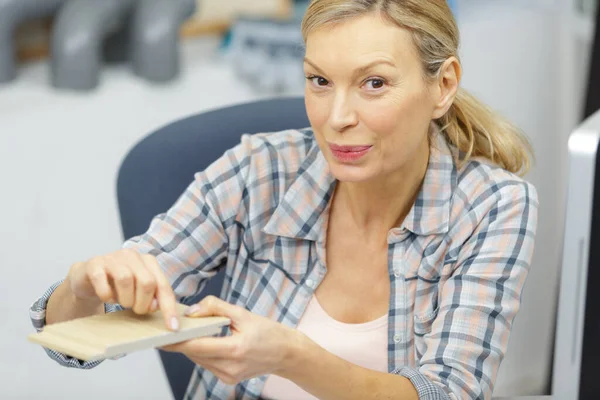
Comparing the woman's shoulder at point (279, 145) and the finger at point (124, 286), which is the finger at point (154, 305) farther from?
the woman's shoulder at point (279, 145)

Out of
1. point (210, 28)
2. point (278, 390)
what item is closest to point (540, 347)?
point (210, 28)

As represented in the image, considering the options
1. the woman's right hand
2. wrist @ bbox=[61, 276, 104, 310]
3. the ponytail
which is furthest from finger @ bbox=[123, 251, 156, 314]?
the ponytail

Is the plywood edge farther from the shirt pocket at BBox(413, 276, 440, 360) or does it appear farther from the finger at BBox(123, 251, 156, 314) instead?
the shirt pocket at BBox(413, 276, 440, 360)

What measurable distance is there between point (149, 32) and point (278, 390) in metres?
1.13

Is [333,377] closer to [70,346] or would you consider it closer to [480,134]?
[70,346]

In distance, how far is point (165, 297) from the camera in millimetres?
920

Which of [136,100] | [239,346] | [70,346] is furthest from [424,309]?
[136,100]

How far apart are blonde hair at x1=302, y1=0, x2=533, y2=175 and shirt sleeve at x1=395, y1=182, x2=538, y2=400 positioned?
108 mm

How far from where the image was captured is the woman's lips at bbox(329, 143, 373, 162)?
109 centimetres

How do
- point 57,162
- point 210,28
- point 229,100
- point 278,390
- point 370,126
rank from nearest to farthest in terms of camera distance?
point 370,126
point 278,390
point 57,162
point 229,100
point 210,28

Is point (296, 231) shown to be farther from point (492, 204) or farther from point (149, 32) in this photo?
point (149, 32)

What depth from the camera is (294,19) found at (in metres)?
2.25

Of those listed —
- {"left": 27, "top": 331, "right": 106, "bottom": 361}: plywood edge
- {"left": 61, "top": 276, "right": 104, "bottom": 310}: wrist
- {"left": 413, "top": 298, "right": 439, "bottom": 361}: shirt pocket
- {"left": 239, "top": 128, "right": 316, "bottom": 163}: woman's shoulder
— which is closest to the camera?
{"left": 27, "top": 331, "right": 106, "bottom": 361}: plywood edge

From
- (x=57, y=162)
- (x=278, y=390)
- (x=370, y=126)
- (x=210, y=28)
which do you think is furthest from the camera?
(x=210, y=28)
